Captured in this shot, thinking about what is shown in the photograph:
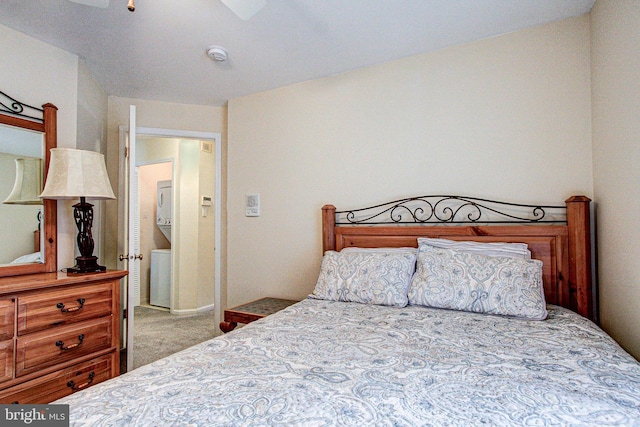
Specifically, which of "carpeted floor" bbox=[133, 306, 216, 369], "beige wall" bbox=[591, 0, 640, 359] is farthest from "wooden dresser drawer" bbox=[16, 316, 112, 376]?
"beige wall" bbox=[591, 0, 640, 359]

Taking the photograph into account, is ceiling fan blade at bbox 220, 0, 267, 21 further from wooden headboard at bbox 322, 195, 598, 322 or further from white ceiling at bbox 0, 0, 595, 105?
wooden headboard at bbox 322, 195, 598, 322

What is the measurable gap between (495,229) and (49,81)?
3214 mm

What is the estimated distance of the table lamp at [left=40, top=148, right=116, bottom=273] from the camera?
207 cm

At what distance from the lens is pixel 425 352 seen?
122 cm

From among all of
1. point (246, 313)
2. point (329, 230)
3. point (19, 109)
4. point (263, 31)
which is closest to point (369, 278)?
point (329, 230)

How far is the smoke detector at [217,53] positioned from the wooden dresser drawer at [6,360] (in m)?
2.09

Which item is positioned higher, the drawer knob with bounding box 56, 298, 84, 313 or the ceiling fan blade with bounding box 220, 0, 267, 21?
the ceiling fan blade with bounding box 220, 0, 267, 21

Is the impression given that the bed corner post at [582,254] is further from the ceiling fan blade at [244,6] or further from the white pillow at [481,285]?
the ceiling fan blade at [244,6]

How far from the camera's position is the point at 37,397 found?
1.77 meters

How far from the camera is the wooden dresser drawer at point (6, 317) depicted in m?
1.64

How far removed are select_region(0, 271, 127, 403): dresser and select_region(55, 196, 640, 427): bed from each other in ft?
3.71

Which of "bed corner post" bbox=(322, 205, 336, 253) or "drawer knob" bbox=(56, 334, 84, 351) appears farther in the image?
"bed corner post" bbox=(322, 205, 336, 253)

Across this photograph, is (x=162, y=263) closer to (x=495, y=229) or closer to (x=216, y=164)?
(x=216, y=164)

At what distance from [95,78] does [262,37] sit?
5.33 ft
